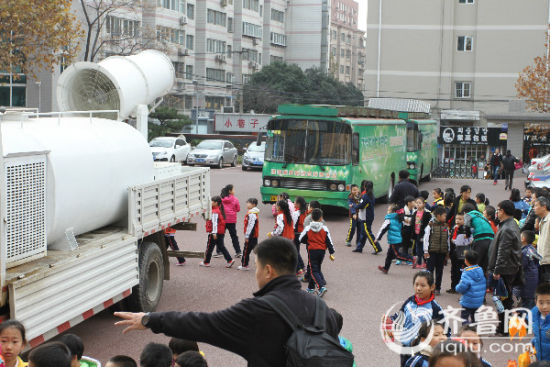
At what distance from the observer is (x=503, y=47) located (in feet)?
178

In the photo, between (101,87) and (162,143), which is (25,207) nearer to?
(101,87)

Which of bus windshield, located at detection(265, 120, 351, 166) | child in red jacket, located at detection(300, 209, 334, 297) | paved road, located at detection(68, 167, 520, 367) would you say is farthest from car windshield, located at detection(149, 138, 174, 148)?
child in red jacket, located at detection(300, 209, 334, 297)

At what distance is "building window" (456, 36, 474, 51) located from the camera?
2155 inches

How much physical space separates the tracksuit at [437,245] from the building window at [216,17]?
210 feet

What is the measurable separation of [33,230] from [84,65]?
4.77 meters

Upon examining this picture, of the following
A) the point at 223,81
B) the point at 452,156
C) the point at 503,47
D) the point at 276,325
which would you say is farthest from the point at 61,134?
the point at 223,81

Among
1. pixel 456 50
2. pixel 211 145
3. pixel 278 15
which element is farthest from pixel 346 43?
pixel 211 145

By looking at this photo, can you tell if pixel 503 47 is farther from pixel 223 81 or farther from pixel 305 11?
pixel 305 11

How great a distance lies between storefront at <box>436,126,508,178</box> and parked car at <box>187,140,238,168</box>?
456 inches

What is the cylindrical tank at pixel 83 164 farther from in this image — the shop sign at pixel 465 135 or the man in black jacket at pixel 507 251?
the shop sign at pixel 465 135

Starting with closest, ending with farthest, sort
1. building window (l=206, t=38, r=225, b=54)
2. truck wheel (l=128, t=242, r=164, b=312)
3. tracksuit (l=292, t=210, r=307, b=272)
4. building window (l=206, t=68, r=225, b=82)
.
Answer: truck wheel (l=128, t=242, r=164, b=312), tracksuit (l=292, t=210, r=307, b=272), building window (l=206, t=38, r=225, b=54), building window (l=206, t=68, r=225, b=82)

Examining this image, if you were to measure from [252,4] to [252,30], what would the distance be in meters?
2.89

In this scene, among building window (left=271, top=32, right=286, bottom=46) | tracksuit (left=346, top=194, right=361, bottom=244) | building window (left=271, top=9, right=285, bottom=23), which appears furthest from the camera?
building window (left=271, top=32, right=286, bottom=46)

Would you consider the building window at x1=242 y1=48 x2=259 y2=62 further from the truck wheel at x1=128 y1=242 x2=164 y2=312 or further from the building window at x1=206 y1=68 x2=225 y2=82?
the truck wheel at x1=128 y1=242 x2=164 y2=312
